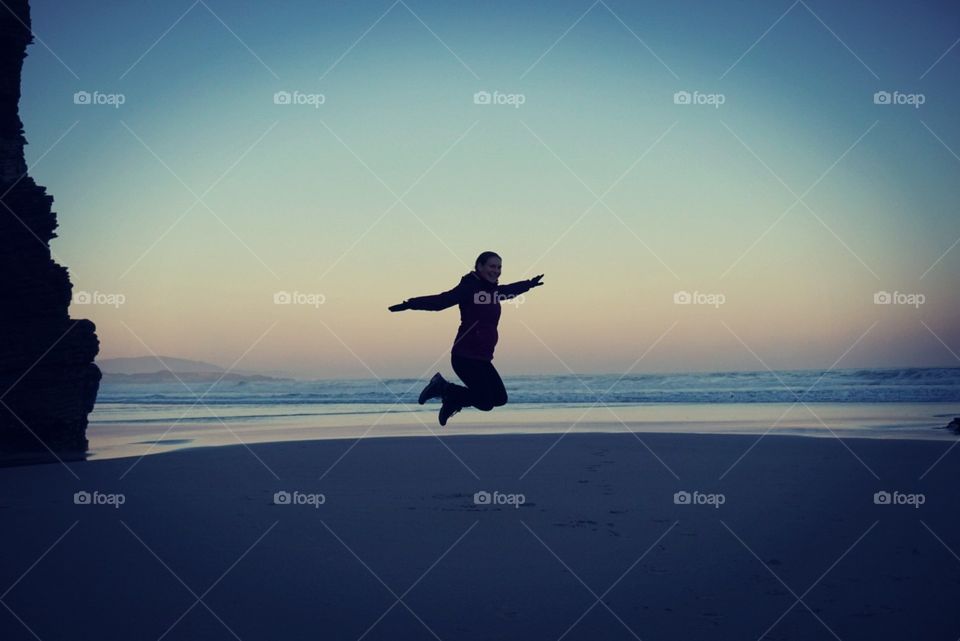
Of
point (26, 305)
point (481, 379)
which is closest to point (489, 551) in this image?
point (481, 379)

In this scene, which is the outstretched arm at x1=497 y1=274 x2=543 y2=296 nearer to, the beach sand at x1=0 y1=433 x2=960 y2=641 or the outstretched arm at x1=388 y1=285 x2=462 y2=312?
the outstretched arm at x1=388 y1=285 x2=462 y2=312

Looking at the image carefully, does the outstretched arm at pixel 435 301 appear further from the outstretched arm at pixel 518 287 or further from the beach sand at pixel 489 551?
the beach sand at pixel 489 551

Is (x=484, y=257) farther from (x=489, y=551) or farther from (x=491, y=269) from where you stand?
(x=489, y=551)

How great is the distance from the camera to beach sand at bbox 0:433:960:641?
7.02 m

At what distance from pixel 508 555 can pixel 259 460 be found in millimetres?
7735

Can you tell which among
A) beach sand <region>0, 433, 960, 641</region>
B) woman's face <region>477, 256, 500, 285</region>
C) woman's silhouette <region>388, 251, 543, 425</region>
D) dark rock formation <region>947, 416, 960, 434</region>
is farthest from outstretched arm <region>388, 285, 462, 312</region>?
dark rock formation <region>947, 416, 960, 434</region>

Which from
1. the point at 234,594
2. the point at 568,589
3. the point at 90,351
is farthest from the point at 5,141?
the point at 568,589

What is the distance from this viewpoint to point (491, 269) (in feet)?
24.9

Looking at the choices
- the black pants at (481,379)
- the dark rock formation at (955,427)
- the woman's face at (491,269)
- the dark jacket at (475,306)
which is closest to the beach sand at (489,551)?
the black pants at (481,379)

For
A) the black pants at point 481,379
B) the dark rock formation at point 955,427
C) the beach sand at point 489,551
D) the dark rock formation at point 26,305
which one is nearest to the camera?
the beach sand at point 489,551

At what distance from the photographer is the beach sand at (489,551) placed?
7.02 metres

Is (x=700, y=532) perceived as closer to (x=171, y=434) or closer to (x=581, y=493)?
(x=581, y=493)

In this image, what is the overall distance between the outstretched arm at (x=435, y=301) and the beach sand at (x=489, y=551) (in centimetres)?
249

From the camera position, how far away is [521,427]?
21547mm
